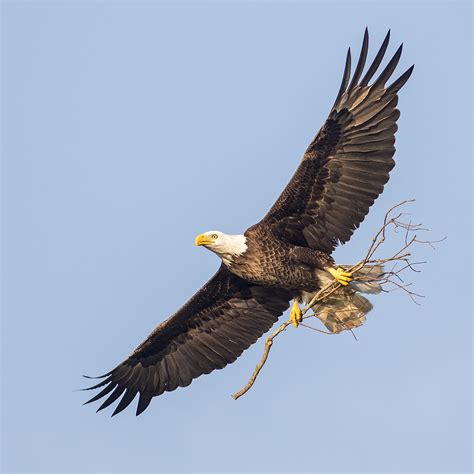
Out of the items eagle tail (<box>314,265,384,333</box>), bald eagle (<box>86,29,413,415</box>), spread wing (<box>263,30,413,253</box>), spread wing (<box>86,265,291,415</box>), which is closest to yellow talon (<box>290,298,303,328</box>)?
bald eagle (<box>86,29,413,415</box>)

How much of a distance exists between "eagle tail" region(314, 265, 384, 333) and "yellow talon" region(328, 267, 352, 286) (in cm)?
31

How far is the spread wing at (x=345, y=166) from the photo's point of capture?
12.9 metres

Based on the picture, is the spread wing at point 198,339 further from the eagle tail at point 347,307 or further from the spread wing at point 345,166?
the spread wing at point 345,166

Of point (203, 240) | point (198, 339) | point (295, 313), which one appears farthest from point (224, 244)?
point (198, 339)

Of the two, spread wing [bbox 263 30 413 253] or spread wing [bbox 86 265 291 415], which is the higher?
spread wing [bbox 263 30 413 253]

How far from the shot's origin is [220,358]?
14.7m

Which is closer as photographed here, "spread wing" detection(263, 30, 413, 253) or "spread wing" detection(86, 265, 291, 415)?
"spread wing" detection(263, 30, 413, 253)

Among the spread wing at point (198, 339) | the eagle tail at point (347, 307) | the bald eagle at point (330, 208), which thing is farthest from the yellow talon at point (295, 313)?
the spread wing at point (198, 339)

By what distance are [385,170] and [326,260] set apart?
123 cm

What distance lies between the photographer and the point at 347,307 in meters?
13.6

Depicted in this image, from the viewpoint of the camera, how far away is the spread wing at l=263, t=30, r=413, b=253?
42.3 ft

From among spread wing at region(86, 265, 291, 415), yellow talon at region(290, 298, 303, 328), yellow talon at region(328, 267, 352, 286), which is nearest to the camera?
yellow talon at region(328, 267, 352, 286)

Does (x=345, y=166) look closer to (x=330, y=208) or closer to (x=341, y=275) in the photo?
(x=330, y=208)

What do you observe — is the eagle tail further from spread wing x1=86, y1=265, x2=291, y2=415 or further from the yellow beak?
the yellow beak
